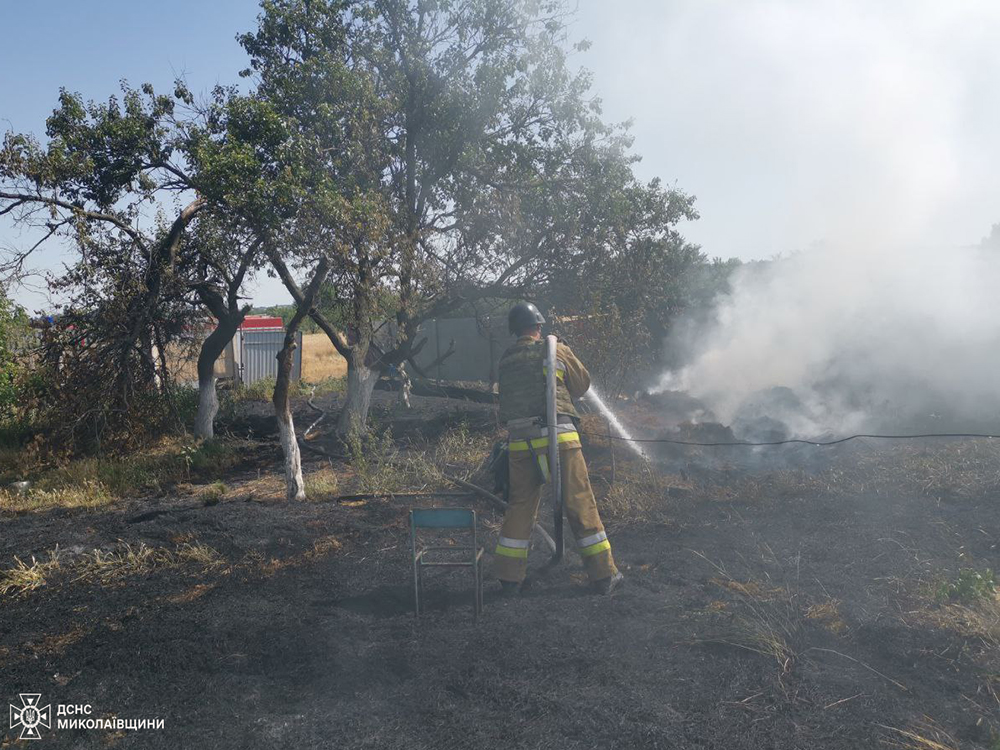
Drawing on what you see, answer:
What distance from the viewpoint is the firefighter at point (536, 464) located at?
4.90 meters

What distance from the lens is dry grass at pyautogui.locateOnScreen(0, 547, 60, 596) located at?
18.0 feet

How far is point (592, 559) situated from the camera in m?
4.86

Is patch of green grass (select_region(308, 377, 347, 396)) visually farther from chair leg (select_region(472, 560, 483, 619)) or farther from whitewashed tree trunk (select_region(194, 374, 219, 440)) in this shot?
chair leg (select_region(472, 560, 483, 619))

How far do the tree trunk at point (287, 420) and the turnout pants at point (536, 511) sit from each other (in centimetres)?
336

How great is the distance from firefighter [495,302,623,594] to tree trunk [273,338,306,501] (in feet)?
9.91

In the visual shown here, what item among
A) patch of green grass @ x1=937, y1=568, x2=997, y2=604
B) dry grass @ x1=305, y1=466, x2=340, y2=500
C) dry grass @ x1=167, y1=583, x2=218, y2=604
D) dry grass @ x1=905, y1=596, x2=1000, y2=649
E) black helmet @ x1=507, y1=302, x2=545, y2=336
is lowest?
dry grass @ x1=167, y1=583, x2=218, y2=604

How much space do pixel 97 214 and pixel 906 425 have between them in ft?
35.3

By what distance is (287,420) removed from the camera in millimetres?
7777

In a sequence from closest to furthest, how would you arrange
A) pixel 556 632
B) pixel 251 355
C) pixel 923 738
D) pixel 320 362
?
1. pixel 923 738
2. pixel 556 632
3. pixel 251 355
4. pixel 320 362

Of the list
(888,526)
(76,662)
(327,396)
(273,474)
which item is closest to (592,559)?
(888,526)

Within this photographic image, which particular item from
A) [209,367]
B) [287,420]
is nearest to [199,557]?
[287,420]

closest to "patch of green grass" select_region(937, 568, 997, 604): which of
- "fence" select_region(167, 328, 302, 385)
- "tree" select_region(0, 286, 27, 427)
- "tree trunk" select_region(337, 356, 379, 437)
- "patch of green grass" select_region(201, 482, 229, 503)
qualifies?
"patch of green grass" select_region(201, 482, 229, 503)

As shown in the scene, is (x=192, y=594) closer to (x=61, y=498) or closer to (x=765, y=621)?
(x=765, y=621)

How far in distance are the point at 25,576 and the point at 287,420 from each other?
9.20 feet
